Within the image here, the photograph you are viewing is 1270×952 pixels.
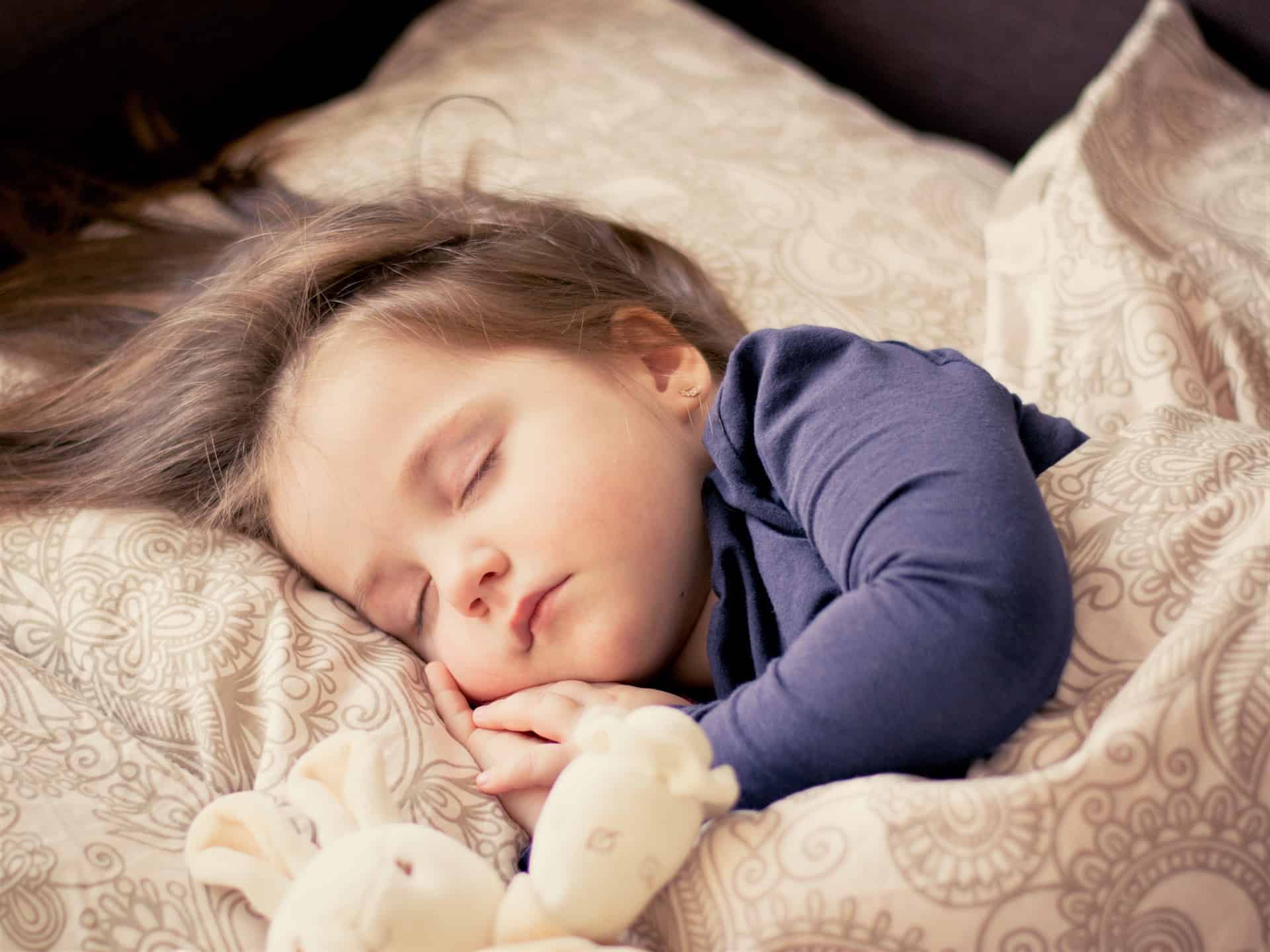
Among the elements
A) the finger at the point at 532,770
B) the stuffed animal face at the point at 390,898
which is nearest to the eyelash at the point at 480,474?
the finger at the point at 532,770

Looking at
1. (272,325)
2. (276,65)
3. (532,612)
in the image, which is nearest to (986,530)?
(532,612)

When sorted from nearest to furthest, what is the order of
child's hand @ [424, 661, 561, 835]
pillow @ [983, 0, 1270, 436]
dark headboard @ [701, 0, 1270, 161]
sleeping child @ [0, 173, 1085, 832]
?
sleeping child @ [0, 173, 1085, 832]
child's hand @ [424, 661, 561, 835]
pillow @ [983, 0, 1270, 436]
dark headboard @ [701, 0, 1270, 161]

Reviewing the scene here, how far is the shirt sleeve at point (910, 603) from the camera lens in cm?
67

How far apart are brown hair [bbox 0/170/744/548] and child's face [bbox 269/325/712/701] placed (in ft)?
0.16

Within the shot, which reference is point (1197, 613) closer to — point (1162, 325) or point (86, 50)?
point (1162, 325)

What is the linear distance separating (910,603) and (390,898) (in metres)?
0.34

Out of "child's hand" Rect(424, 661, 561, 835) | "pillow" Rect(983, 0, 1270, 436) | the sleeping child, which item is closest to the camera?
the sleeping child

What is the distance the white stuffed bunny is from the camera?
1.90ft

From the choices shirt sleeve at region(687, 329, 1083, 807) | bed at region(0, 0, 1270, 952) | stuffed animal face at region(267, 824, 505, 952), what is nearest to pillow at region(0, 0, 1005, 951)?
bed at region(0, 0, 1270, 952)

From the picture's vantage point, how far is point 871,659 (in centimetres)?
68

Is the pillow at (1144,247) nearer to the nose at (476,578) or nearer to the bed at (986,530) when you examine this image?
the bed at (986,530)

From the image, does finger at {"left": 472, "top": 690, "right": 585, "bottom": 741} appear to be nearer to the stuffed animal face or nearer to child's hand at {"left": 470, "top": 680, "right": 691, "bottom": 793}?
child's hand at {"left": 470, "top": 680, "right": 691, "bottom": 793}

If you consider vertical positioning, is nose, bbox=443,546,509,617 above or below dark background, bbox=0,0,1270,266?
below

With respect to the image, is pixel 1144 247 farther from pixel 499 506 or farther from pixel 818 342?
pixel 499 506
